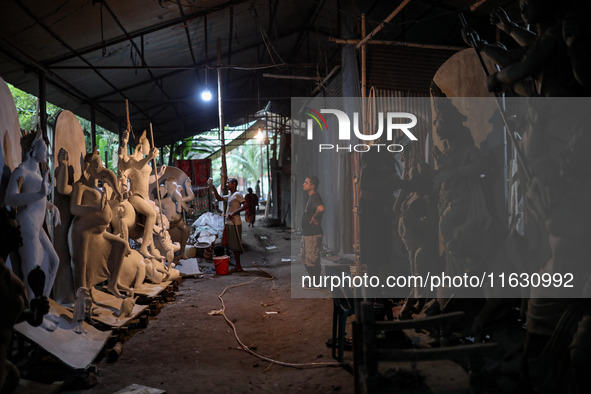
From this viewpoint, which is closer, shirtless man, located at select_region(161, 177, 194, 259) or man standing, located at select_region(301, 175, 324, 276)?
man standing, located at select_region(301, 175, 324, 276)

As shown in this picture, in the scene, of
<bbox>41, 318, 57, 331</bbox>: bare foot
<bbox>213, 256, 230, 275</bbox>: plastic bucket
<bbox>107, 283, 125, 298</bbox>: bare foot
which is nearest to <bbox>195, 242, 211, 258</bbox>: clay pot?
<bbox>213, 256, 230, 275</bbox>: plastic bucket

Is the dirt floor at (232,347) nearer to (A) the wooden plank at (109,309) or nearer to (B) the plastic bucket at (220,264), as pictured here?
(A) the wooden plank at (109,309)

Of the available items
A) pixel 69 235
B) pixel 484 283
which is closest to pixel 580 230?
pixel 484 283

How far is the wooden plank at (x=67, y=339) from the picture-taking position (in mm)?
4180

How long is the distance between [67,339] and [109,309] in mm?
1521

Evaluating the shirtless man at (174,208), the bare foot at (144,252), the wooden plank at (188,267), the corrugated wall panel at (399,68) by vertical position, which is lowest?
the wooden plank at (188,267)

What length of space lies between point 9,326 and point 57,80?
1046cm

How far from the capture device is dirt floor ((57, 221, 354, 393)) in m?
4.30

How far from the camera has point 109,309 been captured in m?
6.07

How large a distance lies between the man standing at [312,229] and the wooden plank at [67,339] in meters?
4.51

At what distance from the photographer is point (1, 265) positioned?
2910mm

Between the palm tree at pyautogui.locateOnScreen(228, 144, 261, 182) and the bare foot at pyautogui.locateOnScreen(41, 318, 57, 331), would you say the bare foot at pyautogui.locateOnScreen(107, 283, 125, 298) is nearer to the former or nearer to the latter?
the bare foot at pyautogui.locateOnScreen(41, 318, 57, 331)

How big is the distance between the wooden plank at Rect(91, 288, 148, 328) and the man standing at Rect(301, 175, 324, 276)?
356 cm

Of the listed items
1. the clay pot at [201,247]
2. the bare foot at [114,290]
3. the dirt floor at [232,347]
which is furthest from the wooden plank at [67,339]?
the clay pot at [201,247]
